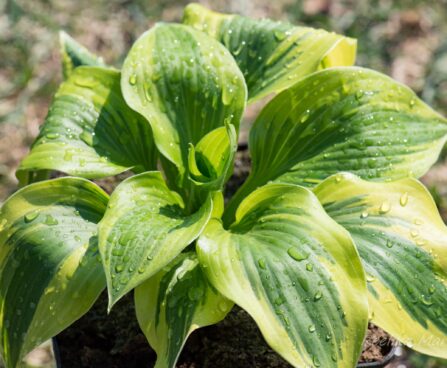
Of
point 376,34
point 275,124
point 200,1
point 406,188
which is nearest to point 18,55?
point 200,1

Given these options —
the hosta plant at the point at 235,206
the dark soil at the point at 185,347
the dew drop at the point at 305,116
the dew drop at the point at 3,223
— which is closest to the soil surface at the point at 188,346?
the dark soil at the point at 185,347

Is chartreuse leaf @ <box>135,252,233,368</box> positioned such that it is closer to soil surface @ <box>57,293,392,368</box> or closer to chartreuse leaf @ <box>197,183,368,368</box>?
chartreuse leaf @ <box>197,183,368,368</box>

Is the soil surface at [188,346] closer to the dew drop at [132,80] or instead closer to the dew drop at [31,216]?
the dew drop at [31,216]

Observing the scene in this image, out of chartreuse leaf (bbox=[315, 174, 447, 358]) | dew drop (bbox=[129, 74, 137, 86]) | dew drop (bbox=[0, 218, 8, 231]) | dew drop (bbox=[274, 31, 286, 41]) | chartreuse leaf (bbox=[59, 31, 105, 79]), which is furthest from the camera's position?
chartreuse leaf (bbox=[59, 31, 105, 79])

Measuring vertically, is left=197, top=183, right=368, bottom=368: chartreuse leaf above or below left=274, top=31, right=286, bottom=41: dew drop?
below

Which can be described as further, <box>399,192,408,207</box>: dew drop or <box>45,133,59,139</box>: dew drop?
<box>45,133,59,139</box>: dew drop

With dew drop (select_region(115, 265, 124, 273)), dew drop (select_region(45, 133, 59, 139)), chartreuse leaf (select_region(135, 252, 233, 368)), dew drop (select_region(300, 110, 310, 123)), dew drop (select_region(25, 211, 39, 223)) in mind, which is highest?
dew drop (select_region(300, 110, 310, 123))

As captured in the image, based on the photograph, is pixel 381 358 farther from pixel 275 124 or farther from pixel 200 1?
pixel 200 1

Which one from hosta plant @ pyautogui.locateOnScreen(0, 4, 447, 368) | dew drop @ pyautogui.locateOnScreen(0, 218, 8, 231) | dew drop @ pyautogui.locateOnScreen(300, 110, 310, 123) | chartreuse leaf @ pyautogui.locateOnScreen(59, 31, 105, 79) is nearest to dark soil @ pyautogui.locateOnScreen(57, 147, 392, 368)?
hosta plant @ pyautogui.locateOnScreen(0, 4, 447, 368)
